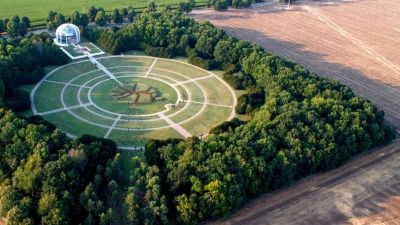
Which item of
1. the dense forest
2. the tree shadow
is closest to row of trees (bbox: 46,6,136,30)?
the tree shadow

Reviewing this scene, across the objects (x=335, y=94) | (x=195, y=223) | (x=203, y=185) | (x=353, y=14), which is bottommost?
(x=195, y=223)

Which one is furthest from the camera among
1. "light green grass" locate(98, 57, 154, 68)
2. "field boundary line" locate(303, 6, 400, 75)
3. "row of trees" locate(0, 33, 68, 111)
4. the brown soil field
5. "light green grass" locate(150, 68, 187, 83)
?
"field boundary line" locate(303, 6, 400, 75)

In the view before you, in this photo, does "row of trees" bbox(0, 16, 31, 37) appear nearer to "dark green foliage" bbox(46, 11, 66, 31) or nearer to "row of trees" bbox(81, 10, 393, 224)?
"dark green foliage" bbox(46, 11, 66, 31)

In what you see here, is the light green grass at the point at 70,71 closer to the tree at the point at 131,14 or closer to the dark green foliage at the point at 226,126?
the tree at the point at 131,14

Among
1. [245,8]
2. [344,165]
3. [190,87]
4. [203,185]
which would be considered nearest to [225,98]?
[190,87]

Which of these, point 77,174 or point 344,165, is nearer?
point 77,174

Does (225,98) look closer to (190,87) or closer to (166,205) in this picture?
(190,87)

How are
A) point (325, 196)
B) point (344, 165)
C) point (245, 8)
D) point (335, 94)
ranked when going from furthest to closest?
1. point (245, 8)
2. point (335, 94)
3. point (344, 165)
4. point (325, 196)

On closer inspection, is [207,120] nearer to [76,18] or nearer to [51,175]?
[51,175]
